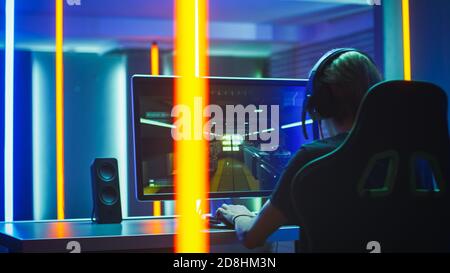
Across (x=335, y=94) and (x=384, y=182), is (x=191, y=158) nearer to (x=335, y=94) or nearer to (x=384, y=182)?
(x=335, y=94)

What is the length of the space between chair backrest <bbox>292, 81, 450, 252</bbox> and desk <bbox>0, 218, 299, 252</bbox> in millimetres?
405

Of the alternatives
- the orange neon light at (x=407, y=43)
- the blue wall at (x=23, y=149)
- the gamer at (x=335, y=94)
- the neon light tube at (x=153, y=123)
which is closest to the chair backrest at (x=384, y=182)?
the gamer at (x=335, y=94)

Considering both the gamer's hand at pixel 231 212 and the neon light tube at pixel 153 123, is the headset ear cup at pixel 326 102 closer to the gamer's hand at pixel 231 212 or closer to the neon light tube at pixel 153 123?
the gamer's hand at pixel 231 212

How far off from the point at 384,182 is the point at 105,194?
95 centimetres

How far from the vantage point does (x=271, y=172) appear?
207cm

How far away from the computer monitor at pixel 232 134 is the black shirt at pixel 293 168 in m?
0.67

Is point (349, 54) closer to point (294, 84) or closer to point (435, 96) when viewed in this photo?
point (435, 96)

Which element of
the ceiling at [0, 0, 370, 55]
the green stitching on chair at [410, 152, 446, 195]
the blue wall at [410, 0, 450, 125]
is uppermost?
the ceiling at [0, 0, 370, 55]

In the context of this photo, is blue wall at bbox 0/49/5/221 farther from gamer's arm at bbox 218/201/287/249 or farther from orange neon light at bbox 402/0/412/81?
orange neon light at bbox 402/0/412/81

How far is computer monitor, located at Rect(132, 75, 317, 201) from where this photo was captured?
199cm

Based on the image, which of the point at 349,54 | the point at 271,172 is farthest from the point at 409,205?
the point at 271,172

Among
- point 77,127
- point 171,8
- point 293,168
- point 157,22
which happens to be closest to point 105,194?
point 293,168

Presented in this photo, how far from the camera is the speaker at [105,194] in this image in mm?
1931

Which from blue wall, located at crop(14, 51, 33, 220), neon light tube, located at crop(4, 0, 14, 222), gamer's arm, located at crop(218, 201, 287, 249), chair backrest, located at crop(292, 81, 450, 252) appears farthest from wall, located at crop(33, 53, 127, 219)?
chair backrest, located at crop(292, 81, 450, 252)
